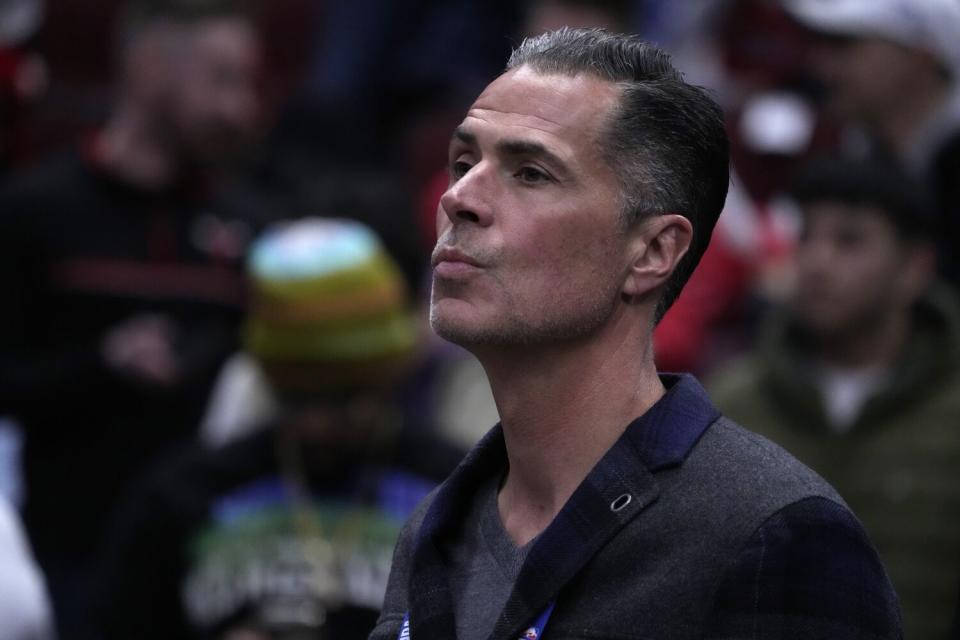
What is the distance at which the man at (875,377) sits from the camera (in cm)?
490

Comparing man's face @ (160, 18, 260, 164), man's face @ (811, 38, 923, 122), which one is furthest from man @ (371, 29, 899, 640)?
man's face @ (811, 38, 923, 122)

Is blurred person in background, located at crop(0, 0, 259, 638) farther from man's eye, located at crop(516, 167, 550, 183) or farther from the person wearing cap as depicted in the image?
man's eye, located at crop(516, 167, 550, 183)

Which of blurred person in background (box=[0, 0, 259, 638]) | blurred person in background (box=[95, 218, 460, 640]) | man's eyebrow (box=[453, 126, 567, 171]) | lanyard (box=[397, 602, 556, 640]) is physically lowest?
blurred person in background (box=[0, 0, 259, 638])

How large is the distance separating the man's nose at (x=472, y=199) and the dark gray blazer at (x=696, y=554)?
38 cm

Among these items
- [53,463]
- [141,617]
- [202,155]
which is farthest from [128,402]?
[141,617]

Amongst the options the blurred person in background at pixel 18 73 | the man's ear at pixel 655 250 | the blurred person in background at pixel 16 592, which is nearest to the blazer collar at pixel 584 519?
the man's ear at pixel 655 250

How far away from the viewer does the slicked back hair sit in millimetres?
2533

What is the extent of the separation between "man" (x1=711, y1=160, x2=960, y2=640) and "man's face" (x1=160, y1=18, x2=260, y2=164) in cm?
204

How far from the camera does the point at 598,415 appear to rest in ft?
8.42

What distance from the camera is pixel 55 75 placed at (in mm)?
8312

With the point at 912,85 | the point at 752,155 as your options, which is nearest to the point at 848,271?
the point at 912,85

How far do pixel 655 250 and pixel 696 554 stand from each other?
48 centimetres

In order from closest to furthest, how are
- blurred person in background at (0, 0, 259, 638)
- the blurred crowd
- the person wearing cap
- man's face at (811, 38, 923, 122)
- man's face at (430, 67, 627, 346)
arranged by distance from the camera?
man's face at (430, 67, 627, 346) → the blurred crowd → blurred person in background at (0, 0, 259, 638) → the person wearing cap → man's face at (811, 38, 923, 122)

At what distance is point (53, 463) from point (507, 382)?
370cm
